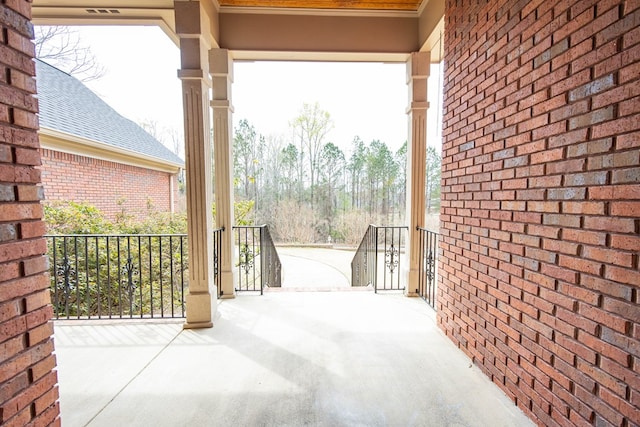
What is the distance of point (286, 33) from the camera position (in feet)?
11.3

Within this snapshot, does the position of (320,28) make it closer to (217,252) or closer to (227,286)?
(217,252)

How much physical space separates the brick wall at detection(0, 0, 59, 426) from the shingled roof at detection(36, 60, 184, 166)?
5.29 metres

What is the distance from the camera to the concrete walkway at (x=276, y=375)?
1.68 metres

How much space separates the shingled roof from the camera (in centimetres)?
559

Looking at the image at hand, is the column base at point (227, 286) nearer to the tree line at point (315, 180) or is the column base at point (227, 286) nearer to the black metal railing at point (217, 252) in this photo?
the black metal railing at point (217, 252)

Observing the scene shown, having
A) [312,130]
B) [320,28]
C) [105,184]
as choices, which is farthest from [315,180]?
[320,28]

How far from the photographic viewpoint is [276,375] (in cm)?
207

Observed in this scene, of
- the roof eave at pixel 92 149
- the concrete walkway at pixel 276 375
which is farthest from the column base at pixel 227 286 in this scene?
the roof eave at pixel 92 149

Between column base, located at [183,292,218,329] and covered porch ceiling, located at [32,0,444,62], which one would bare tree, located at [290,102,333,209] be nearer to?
covered porch ceiling, located at [32,0,444,62]

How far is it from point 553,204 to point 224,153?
10.8 ft

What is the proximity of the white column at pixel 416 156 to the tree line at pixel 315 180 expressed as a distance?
881cm

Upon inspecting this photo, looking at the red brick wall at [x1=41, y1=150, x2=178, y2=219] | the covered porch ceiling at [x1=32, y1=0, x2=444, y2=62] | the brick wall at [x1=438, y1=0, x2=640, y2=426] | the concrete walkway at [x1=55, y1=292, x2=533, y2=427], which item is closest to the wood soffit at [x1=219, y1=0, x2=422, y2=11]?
the covered porch ceiling at [x1=32, y1=0, x2=444, y2=62]

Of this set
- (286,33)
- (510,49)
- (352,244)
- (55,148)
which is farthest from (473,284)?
(352,244)

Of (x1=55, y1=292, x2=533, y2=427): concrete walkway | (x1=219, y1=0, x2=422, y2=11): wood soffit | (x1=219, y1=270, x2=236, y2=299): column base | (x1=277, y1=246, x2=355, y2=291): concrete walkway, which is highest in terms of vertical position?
(x1=219, y1=0, x2=422, y2=11): wood soffit
